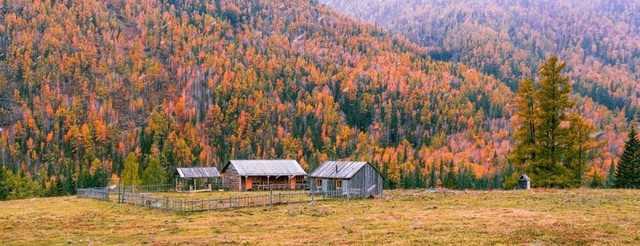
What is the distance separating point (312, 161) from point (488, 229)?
135041 mm

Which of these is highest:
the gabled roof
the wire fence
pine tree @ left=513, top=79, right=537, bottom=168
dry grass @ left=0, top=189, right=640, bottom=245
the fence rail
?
pine tree @ left=513, top=79, right=537, bottom=168

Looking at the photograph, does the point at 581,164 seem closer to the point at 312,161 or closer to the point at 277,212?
the point at 277,212

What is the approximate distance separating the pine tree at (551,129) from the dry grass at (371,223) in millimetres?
4651

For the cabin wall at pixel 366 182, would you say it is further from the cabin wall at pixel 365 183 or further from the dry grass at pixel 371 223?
the dry grass at pixel 371 223

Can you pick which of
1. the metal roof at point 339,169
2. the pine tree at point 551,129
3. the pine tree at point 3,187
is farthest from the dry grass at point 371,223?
the pine tree at point 3,187

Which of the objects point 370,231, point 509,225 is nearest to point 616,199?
point 509,225

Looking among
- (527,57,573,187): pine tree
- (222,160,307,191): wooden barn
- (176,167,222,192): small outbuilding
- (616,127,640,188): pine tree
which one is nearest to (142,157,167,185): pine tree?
(176,167,222,192): small outbuilding

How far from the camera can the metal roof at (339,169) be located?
68375mm

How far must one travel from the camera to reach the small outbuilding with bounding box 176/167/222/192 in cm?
8562

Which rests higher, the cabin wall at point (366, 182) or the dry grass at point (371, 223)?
the cabin wall at point (366, 182)

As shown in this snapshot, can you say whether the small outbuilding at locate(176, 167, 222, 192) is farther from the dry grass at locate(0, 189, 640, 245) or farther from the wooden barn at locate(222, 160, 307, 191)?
the dry grass at locate(0, 189, 640, 245)

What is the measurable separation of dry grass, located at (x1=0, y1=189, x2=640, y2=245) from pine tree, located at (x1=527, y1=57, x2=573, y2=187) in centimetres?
465

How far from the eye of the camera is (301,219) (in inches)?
1740

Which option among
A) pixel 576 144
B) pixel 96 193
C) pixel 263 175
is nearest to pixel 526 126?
pixel 576 144
